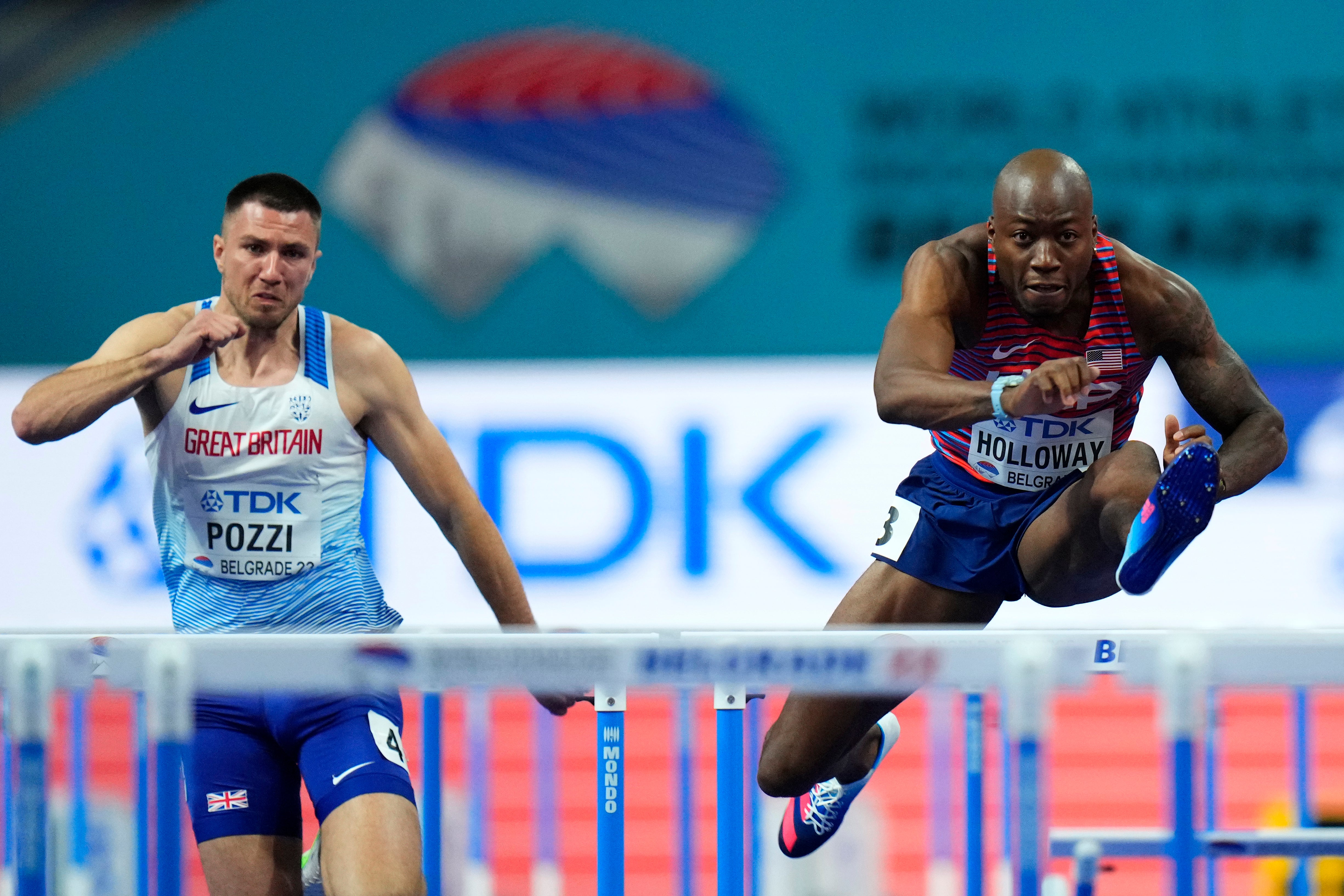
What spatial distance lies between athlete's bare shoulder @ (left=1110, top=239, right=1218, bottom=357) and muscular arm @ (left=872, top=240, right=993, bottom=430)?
1.30 feet

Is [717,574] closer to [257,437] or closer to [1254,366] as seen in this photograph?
[1254,366]

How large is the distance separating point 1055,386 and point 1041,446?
778mm

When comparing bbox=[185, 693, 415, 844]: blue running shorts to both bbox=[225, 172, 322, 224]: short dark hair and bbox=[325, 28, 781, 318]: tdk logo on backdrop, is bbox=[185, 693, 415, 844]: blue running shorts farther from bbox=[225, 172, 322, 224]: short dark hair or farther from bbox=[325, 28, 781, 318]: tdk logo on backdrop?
bbox=[325, 28, 781, 318]: tdk logo on backdrop

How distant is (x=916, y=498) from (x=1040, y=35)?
4.43m

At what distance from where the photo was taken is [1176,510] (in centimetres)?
287

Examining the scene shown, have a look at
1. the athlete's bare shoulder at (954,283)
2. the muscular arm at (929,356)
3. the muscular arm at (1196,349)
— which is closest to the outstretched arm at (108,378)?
the muscular arm at (929,356)

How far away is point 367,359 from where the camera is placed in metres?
3.40

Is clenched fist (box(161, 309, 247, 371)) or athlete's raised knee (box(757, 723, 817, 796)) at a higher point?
clenched fist (box(161, 309, 247, 371))

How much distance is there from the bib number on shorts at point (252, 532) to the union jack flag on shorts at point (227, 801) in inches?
19.1

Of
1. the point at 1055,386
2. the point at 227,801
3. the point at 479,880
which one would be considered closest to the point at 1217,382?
the point at 1055,386

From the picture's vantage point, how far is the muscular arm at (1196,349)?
3445 mm

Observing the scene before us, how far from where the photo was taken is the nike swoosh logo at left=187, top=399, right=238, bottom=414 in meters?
3.29

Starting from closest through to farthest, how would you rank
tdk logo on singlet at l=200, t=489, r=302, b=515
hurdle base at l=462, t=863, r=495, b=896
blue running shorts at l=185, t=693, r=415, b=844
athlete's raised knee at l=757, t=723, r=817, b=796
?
blue running shorts at l=185, t=693, r=415, b=844 < tdk logo on singlet at l=200, t=489, r=302, b=515 < athlete's raised knee at l=757, t=723, r=817, b=796 < hurdle base at l=462, t=863, r=495, b=896

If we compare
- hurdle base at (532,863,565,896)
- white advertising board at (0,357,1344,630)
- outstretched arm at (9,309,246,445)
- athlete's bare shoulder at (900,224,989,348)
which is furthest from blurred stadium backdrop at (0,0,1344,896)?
outstretched arm at (9,309,246,445)
